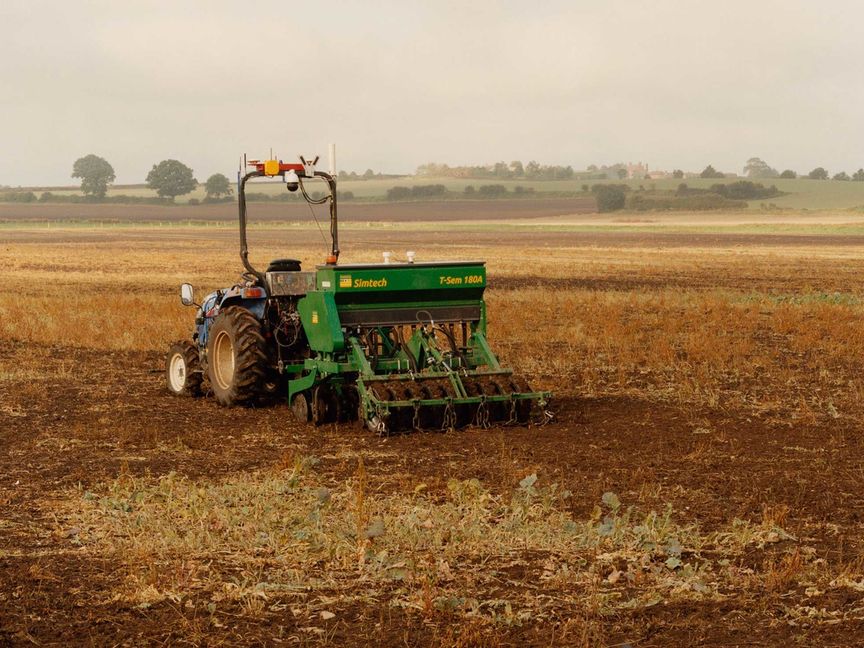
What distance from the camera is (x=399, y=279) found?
486 inches

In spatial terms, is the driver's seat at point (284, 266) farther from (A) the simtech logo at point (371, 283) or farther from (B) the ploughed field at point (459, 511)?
(B) the ploughed field at point (459, 511)

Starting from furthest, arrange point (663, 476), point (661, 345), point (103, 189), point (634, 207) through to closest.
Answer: point (103, 189)
point (634, 207)
point (661, 345)
point (663, 476)

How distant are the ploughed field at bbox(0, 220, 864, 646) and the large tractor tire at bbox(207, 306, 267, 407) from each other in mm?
216

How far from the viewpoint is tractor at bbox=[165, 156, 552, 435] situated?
11750 millimetres

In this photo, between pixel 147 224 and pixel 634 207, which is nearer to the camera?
pixel 147 224

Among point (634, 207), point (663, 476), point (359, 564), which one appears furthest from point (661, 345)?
point (634, 207)

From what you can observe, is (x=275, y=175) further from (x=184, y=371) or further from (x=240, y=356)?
(x=184, y=371)

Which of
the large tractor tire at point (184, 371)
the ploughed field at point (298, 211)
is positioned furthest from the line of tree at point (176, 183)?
the large tractor tire at point (184, 371)

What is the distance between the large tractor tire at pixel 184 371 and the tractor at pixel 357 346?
0.11 feet

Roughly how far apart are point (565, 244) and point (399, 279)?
2093 inches

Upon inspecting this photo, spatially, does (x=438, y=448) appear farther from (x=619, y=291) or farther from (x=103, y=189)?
(x=103, y=189)

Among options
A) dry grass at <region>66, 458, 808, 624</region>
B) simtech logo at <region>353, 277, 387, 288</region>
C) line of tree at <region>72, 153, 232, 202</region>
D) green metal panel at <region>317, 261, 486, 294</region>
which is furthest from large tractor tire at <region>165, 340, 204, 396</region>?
line of tree at <region>72, 153, 232, 202</region>

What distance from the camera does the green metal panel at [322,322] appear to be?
12.0 m

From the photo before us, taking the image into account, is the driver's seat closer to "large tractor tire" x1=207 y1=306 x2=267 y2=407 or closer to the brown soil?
"large tractor tire" x1=207 y1=306 x2=267 y2=407
